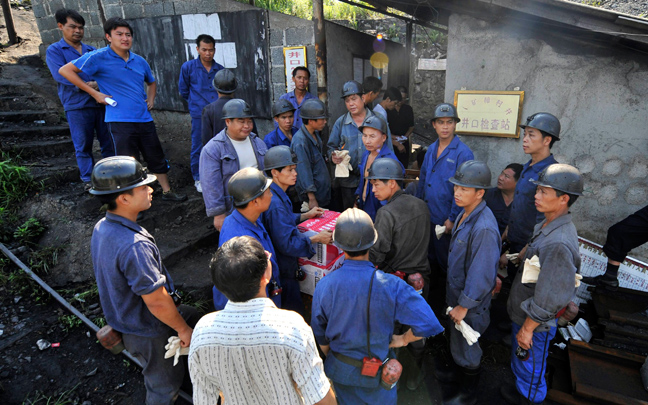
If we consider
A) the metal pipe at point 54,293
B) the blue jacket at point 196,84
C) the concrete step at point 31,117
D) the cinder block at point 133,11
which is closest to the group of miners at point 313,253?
the blue jacket at point 196,84

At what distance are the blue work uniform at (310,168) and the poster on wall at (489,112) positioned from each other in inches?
89.6

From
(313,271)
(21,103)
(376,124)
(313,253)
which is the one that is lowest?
(313,271)

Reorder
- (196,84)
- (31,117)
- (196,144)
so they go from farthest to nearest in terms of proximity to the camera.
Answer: (31,117) < (196,84) < (196,144)

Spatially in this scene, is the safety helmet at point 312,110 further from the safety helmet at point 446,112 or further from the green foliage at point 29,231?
the green foliage at point 29,231

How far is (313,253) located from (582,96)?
4.19 meters

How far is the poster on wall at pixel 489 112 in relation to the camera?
16.4ft

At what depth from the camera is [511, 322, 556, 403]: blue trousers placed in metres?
3.13

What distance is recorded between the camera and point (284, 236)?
130 inches

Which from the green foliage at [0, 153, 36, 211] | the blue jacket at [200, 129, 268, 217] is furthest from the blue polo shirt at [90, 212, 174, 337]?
the green foliage at [0, 153, 36, 211]

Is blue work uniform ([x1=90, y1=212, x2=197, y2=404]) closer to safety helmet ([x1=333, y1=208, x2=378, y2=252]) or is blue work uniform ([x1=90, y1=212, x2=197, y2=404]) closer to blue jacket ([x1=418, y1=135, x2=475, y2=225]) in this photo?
safety helmet ([x1=333, y1=208, x2=378, y2=252])

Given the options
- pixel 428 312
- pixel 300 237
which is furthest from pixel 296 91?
pixel 428 312

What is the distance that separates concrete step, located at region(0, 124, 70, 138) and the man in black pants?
9.27m

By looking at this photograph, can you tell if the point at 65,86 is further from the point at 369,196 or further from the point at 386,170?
the point at 386,170

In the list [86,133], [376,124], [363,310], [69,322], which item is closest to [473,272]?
[363,310]
